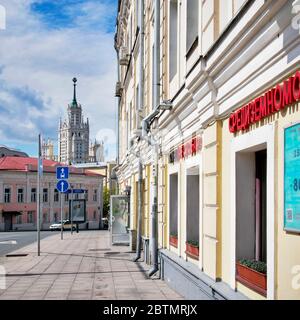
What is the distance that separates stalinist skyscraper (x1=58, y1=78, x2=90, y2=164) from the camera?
417ft

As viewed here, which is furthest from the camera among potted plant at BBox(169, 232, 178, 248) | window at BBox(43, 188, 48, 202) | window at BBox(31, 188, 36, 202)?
window at BBox(43, 188, 48, 202)

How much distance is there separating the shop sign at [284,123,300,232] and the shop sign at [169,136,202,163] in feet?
12.1

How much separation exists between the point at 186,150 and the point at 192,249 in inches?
68.3

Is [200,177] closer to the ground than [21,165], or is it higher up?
closer to the ground

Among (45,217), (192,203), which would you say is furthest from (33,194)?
(192,203)

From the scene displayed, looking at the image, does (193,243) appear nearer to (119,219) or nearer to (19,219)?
Answer: (119,219)

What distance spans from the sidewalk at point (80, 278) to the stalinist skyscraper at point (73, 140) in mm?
108585

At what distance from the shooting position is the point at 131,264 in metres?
14.2

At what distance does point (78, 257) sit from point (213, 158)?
10024 millimetres

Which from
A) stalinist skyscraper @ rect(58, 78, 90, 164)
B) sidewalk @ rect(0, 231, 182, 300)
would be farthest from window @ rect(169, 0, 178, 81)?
stalinist skyscraper @ rect(58, 78, 90, 164)

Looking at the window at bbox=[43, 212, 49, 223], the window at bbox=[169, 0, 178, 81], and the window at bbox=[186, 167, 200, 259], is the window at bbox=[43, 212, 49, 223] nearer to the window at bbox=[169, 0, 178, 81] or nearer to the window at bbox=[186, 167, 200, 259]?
the window at bbox=[169, 0, 178, 81]

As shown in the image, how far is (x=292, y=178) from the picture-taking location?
4695 millimetres
